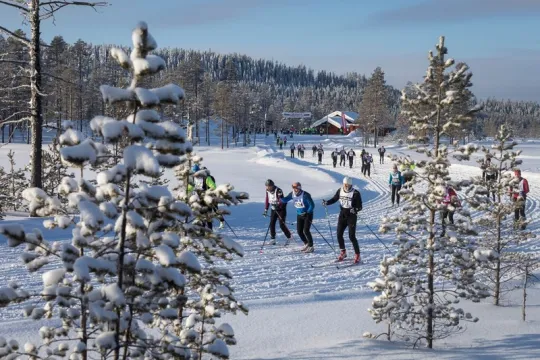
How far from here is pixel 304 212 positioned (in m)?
11.5

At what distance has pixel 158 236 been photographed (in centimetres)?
317

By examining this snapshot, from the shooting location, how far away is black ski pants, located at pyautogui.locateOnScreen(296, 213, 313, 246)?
453 inches

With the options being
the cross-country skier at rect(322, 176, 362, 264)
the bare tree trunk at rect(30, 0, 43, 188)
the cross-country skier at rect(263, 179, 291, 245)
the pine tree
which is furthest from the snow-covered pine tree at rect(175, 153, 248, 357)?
the pine tree

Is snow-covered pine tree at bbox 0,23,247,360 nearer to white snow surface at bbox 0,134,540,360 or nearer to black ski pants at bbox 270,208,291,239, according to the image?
white snow surface at bbox 0,134,540,360

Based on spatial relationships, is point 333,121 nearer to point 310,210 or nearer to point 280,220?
point 280,220

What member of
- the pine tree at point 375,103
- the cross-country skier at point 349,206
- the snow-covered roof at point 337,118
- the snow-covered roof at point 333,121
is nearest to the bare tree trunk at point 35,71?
the cross-country skier at point 349,206

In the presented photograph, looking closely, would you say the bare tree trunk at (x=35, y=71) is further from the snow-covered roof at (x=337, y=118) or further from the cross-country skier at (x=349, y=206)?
the snow-covered roof at (x=337, y=118)

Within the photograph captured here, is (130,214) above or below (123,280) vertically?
above

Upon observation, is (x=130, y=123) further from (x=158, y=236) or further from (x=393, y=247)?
(x=393, y=247)

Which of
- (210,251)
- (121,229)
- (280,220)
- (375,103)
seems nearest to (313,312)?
(210,251)

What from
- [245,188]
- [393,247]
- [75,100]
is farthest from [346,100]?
[393,247]

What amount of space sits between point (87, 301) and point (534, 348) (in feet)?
17.8

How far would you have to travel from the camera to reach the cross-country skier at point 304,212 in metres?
11.3

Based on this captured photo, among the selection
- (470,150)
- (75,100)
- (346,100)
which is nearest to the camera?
(470,150)
